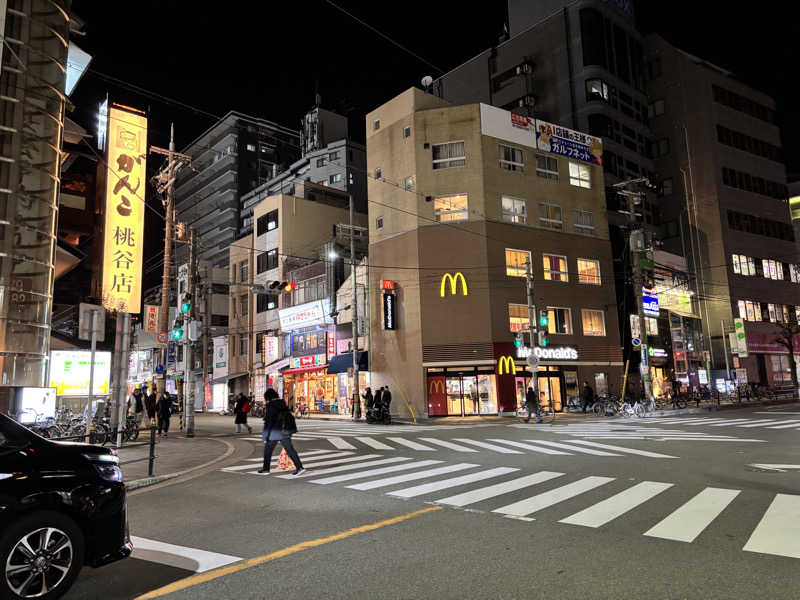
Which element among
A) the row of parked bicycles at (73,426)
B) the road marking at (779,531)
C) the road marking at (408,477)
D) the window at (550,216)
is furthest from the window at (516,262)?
the road marking at (779,531)

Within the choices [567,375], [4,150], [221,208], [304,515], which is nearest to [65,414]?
[4,150]

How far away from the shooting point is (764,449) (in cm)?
1321

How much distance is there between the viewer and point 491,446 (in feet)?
51.4

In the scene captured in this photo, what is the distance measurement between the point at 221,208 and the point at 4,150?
→ 69.0m

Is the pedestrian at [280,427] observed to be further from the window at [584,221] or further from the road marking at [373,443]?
the window at [584,221]

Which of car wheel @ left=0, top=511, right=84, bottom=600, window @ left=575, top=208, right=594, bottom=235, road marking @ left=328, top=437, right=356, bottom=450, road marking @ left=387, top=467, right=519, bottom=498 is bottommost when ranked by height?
road marking @ left=328, top=437, right=356, bottom=450

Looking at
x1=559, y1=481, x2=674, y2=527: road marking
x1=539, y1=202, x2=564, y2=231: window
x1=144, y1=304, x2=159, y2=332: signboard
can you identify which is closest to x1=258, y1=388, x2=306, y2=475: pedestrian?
x1=559, y1=481, x2=674, y2=527: road marking

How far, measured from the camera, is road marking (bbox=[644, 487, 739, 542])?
602cm

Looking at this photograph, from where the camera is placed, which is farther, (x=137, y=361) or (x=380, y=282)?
(x=137, y=361)

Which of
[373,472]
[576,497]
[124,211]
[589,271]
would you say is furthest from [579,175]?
[576,497]

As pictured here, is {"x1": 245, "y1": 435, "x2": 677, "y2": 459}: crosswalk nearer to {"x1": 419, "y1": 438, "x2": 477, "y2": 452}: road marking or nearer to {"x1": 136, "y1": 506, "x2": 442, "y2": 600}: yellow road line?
{"x1": 419, "y1": 438, "x2": 477, "y2": 452}: road marking

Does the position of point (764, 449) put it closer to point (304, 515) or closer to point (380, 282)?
point (304, 515)

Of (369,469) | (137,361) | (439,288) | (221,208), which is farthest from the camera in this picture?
(221,208)

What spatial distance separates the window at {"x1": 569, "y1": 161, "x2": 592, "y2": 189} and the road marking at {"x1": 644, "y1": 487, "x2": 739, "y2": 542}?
109 feet
